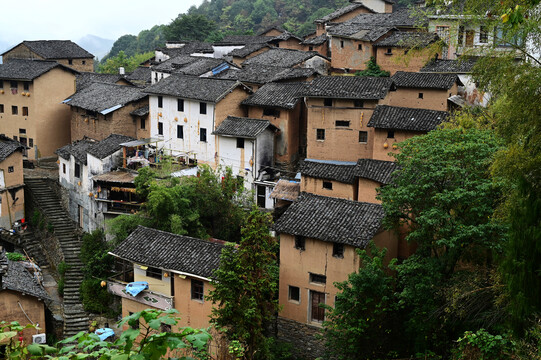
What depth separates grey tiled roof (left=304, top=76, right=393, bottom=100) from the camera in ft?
86.7

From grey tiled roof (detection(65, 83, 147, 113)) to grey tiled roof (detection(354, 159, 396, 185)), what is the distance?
14292mm

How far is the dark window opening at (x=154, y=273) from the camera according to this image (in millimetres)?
21203

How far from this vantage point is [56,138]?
3712 centimetres

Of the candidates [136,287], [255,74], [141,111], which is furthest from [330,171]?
[141,111]

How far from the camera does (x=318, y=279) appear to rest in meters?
20.2

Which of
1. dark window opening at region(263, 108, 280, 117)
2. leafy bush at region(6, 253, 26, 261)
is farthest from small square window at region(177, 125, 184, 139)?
leafy bush at region(6, 253, 26, 261)

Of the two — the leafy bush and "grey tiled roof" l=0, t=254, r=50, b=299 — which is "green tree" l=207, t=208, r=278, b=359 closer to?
"grey tiled roof" l=0, t=254, r=50, b=299

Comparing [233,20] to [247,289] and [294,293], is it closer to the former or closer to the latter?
[294,293]

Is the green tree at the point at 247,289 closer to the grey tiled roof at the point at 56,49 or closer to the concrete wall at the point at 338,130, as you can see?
the concrete wall at the point at 338,130

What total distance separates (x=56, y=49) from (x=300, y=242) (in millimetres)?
30486

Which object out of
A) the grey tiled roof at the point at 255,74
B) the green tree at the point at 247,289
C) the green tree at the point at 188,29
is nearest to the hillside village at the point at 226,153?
the grey tiled roof at the point at 255,74

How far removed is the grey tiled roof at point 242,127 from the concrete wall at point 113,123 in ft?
18.5

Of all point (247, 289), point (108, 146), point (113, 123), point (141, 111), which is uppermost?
point (141, 111)

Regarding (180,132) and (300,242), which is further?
(180,132)
